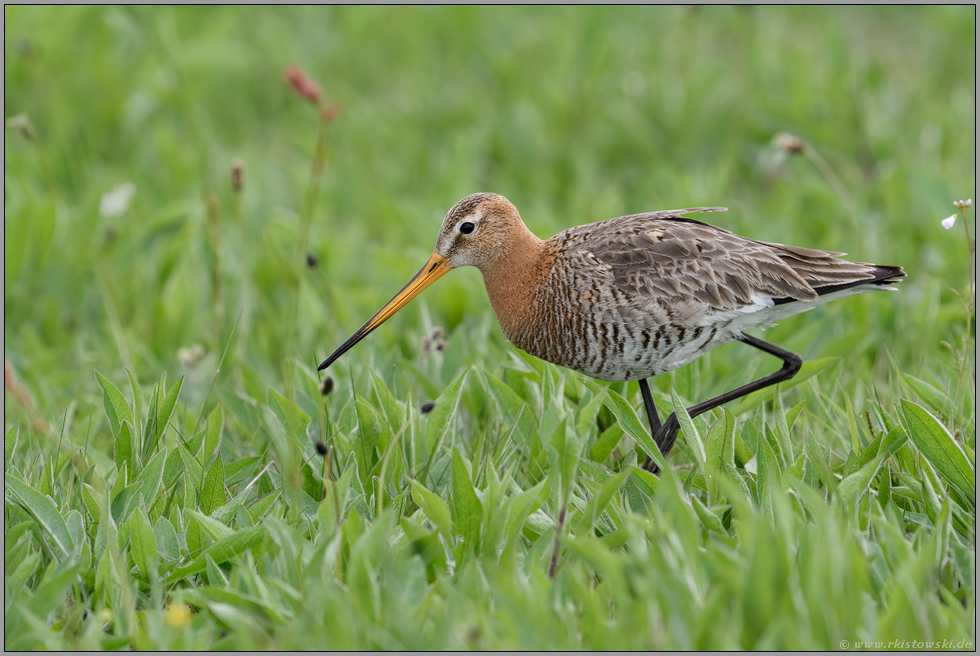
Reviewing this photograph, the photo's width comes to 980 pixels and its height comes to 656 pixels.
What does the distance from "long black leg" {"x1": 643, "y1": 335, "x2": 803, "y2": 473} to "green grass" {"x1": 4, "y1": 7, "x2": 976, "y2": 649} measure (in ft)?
0.45

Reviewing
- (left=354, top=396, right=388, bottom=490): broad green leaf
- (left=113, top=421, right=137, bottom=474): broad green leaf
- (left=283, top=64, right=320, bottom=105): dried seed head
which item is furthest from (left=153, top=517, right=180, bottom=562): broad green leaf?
(left=283, top=64, right=320, bottom=105): dried seed head

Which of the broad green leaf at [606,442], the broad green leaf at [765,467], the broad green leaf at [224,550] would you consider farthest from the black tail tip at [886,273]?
the broad green leaf at [224,550]

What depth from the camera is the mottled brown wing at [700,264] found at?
4328 millimetres

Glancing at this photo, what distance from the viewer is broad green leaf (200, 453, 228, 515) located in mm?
3906

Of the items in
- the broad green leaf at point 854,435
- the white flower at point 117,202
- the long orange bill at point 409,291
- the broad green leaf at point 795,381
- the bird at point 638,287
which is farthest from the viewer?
the white flower at point 117,202

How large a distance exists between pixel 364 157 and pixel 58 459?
16.0 ft

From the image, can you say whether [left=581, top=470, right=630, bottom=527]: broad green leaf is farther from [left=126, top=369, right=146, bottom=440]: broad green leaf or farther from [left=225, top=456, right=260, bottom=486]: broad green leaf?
[left=126, top=369, right=146, bottom=440]: broad green leaf

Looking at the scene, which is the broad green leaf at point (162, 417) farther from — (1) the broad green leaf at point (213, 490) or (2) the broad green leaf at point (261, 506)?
(2) the broad green leaf at point (261, 506)

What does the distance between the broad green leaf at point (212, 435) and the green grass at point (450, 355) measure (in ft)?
0.05

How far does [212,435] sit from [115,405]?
0.42m

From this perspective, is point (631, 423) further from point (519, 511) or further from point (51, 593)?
point (51, 593)

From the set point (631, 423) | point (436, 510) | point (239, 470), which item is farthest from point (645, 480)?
point (239, 470)

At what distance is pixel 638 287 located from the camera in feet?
14.1

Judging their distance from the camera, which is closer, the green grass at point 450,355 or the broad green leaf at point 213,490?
the green grass at point 450,355
